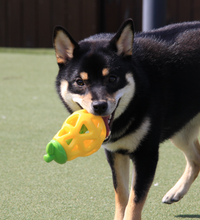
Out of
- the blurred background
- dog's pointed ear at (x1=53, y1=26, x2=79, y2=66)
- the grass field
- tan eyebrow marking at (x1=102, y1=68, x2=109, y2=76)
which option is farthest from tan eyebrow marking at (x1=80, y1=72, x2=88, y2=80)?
the blurred background

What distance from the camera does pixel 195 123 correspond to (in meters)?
3.06

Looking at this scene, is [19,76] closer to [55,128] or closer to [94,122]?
[55,128]

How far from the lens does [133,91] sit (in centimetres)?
243

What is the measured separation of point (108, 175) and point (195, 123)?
81cm

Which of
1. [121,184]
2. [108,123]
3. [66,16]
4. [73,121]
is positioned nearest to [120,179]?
[121,184]

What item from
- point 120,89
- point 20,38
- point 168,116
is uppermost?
point 120,89

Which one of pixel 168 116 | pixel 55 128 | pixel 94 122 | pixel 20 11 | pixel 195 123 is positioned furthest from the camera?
pixel 20 11

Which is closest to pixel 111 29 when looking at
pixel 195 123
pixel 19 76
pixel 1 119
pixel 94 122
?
pixel 19 76

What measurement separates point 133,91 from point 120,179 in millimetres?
602

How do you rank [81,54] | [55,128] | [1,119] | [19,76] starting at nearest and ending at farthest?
1. [81,54]
2. [55,128]
3. [1,119]
4. [19,76]

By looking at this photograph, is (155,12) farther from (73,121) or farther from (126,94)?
(73,121)

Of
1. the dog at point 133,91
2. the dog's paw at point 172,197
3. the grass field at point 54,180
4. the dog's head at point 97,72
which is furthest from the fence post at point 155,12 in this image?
the dog's paw at point 172,197

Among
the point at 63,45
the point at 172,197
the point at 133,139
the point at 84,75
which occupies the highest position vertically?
the point at 63,45

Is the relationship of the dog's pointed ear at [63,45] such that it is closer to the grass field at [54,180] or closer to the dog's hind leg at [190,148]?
the grass field at [54,180]
